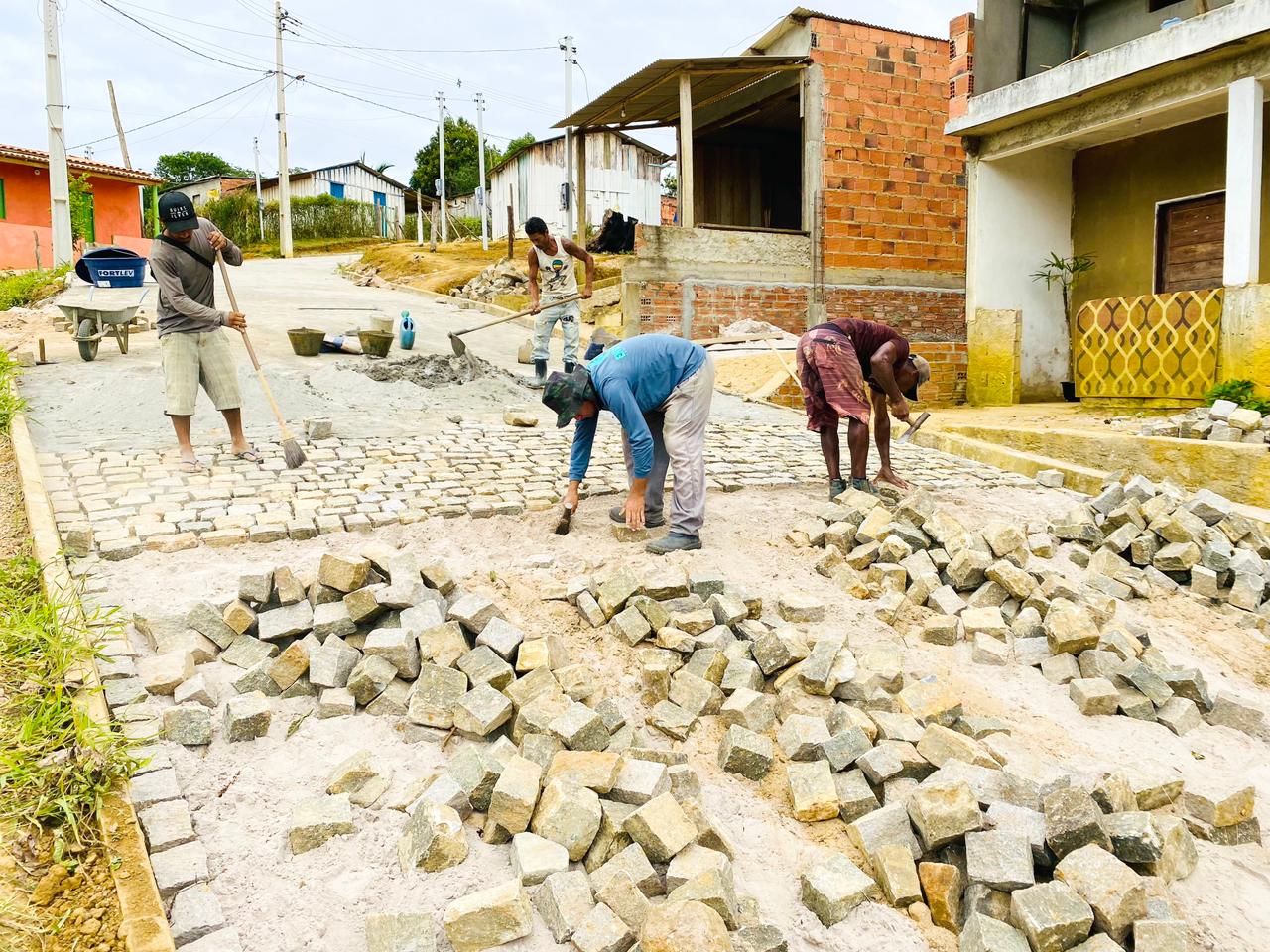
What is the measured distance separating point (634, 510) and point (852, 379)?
194 cm

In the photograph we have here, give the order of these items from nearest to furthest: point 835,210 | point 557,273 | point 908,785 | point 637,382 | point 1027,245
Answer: point 908,785 < point 637,382 < point 557,273 < point 1027,245 < point 835,210

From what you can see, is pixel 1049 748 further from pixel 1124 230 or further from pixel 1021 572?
pixel 1124 230

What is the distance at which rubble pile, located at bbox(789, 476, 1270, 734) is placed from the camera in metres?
3.71

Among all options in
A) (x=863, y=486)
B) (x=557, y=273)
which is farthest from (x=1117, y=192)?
(x=863, y=486)

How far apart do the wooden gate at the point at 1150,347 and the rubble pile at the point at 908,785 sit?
6.84 m

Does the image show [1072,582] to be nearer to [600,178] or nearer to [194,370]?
[194,370]

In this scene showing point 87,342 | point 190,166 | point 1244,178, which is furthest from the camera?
point 190,166

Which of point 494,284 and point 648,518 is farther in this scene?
point 494,284

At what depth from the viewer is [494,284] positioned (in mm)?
21172

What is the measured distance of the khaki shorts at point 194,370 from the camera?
19.2ft

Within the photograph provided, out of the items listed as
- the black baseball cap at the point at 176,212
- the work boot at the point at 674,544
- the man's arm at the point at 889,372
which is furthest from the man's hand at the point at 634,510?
the black baseball cap at the point at 176,212

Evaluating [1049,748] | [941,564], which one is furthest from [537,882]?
[941,564]

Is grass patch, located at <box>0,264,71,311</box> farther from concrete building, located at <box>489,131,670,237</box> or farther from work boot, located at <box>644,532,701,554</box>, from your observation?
concrete building, located at <box>489,131,670,237</box>

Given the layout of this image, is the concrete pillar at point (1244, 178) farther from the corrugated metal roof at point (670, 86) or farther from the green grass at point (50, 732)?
the green grass at point (50, 732)
